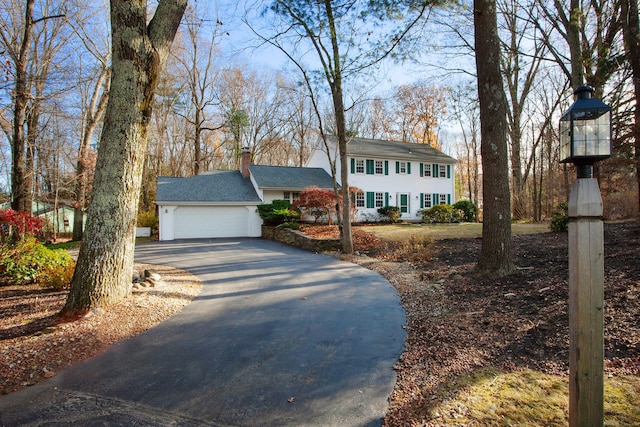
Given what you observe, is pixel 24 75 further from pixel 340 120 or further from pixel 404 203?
pixel 404 203

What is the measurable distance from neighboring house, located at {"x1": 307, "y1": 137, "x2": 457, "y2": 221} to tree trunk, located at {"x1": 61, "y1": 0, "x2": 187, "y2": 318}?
16926 mm

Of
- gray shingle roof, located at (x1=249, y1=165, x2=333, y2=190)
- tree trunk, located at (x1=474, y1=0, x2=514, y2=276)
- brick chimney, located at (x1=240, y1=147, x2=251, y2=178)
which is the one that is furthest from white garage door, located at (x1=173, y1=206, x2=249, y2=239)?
tree trunk, located at (x1=474, y1=0, x2=514, y2=276)

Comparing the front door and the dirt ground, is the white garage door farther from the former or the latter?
the dirt ground

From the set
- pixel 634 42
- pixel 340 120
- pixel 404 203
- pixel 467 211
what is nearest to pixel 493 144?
pixel 634 42

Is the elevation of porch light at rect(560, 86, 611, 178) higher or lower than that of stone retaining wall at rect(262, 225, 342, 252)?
higher

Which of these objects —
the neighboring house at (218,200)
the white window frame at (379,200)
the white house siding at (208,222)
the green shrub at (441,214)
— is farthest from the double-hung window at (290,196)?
the green shrub at (441,214)

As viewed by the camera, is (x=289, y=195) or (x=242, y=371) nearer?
(x=242, y=371)

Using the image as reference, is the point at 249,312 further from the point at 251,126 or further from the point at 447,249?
the point at 251,126

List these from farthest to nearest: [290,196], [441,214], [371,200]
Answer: [371,200] < [441,214] < [290,196]

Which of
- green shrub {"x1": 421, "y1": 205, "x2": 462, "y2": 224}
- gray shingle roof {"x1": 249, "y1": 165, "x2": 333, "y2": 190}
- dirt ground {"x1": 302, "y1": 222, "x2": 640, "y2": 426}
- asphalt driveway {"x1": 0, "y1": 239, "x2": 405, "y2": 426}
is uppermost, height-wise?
gray shingle roof {"x1": 249, "y1": 165, "x2": 333, "y2": 190}

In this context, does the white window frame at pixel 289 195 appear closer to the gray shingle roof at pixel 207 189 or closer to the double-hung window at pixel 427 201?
the gray shingle roof at pixel 207 189

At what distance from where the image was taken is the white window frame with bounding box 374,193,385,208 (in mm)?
23031

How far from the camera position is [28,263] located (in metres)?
7.32

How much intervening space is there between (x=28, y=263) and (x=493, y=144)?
388 inches
